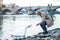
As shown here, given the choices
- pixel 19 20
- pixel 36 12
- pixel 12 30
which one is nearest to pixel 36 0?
pixel 36 12

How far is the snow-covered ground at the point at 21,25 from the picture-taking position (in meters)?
1.13

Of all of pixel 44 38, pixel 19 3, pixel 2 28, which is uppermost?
pixel 19 3

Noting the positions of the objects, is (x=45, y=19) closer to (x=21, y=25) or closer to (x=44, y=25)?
(x=44, y=25)

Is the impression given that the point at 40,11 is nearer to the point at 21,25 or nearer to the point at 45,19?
the point at 45,19

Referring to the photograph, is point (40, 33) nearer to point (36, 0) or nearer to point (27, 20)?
point (27, 20)

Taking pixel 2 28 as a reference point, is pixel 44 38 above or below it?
below

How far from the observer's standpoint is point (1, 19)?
3.79ft

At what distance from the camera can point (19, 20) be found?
45.1 inches

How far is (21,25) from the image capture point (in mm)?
1140

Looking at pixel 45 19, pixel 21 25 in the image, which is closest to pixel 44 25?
pixel 45 19

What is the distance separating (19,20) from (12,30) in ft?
0.38

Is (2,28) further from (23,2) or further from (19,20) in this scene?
(23,2)

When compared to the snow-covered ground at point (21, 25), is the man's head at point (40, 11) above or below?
above

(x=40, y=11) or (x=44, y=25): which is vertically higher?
(x=40, y=11)
